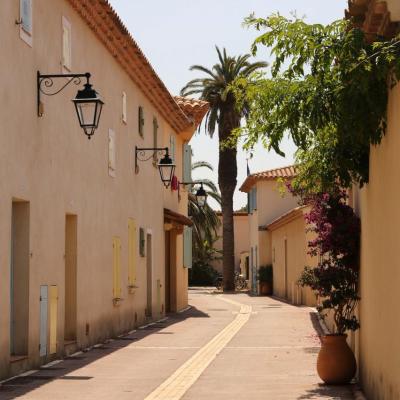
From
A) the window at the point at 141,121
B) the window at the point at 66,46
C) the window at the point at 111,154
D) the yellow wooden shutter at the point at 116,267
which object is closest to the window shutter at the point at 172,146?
the window at the point at 141,121

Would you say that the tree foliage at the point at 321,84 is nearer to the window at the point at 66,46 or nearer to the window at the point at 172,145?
the window at the point at 66,46

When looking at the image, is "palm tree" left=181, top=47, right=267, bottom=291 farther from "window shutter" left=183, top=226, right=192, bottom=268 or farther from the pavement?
the pavement

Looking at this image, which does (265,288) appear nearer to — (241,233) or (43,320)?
(241,233)

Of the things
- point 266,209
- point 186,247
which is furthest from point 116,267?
point 266,209

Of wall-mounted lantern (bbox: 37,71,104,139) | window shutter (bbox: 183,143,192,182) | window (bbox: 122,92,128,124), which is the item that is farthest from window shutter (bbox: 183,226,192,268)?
wall-mounted lantern (bbox: 37,71,104,139)

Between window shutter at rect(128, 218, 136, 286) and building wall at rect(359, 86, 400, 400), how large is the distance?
12.3 m

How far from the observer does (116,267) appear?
22281mm

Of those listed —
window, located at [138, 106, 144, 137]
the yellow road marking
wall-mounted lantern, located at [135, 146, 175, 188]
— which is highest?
window, located at [138, 106, 144, 137]

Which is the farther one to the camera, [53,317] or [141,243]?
[141,243]

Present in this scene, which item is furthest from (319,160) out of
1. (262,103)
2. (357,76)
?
(357,76)

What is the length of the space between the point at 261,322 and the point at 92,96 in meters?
14.2

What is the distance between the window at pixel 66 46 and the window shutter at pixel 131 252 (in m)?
7.59

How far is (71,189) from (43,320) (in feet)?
9.63

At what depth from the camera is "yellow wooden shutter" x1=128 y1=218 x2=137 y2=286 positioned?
24203mm
